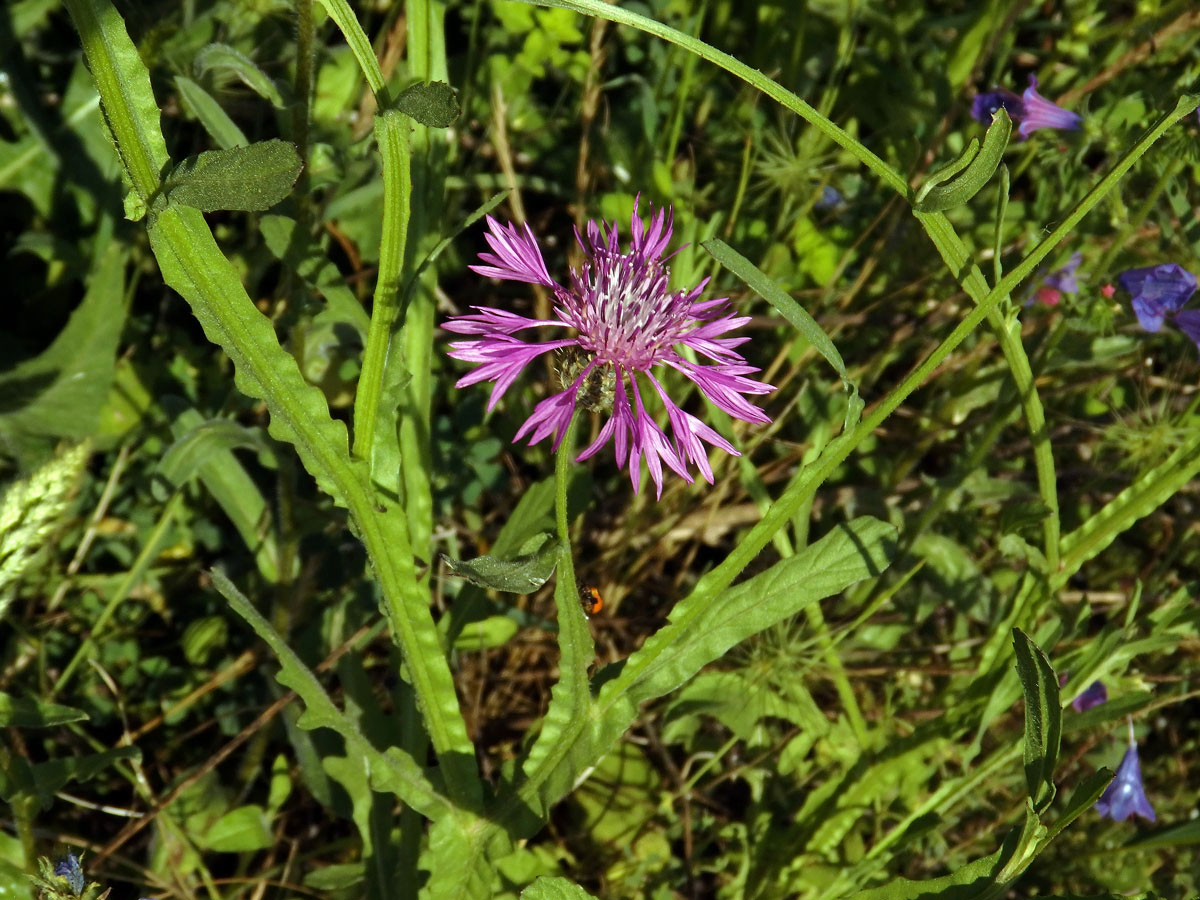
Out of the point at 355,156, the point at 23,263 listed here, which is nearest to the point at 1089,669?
the point at 355,156

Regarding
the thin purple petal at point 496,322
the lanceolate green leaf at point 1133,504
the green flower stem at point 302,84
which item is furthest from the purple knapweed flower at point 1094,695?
the green flower stem at point 302,84

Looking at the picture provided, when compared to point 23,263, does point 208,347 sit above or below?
below

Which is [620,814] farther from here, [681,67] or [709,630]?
[681,67]

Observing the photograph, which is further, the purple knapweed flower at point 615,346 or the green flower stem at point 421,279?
the green flower stem at point 421,279

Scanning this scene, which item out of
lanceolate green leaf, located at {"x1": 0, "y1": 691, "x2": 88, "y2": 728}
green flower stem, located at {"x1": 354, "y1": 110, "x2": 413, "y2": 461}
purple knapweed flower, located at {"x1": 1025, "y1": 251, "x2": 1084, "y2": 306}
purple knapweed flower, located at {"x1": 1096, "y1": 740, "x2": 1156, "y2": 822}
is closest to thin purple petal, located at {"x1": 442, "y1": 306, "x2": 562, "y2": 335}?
green flower stem, located at {"x1": 354, "y1": 110, "x2": 413, "y2": 461}

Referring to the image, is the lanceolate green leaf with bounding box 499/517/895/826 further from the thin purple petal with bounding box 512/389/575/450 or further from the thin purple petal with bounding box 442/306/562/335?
the thin purple petal with bounding box 442/306/562/335

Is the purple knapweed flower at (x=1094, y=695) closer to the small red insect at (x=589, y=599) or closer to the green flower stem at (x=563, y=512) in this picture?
the small red insect at (x=589, y=599)

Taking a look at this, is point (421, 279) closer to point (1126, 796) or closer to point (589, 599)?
point (589, 599)
